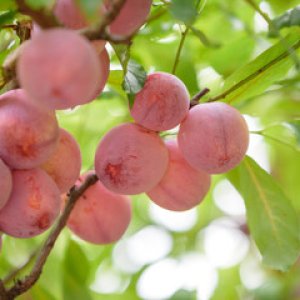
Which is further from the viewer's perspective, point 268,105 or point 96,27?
point 268,105

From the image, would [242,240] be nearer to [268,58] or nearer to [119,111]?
[119,111]

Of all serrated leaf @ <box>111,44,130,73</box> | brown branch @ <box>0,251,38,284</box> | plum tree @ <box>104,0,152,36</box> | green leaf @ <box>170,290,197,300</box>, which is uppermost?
plum tree @ <box>104,0,152,36</box>

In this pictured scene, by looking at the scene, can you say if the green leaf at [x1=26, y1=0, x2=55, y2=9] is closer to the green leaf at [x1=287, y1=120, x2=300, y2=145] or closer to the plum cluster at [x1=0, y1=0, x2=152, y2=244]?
the plum cluster at [x1=0, y1=0, x2=152, y2=244]

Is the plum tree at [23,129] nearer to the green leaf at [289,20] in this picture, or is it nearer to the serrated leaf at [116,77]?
the serrated leaf at [116,77]

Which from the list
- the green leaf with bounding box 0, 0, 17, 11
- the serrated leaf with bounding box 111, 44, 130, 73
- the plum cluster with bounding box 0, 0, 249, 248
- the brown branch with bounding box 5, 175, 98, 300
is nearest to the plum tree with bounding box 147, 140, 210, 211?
the plum cluster with bounding box 0, 0, 249, 248

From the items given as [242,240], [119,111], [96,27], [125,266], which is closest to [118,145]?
[96,27]

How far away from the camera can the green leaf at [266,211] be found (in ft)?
3.53

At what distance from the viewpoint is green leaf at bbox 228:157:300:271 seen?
42.3 inches

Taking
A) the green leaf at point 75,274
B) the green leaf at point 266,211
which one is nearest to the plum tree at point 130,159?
the green leaf at point 266,211

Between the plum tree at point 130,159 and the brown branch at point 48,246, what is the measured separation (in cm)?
8

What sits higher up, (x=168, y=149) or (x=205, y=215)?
(x=168, y=149)

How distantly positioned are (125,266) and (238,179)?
2.64 feet

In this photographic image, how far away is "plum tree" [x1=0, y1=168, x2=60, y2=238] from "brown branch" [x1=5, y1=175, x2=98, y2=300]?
0.10 m

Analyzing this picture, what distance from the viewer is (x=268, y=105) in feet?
5.00
